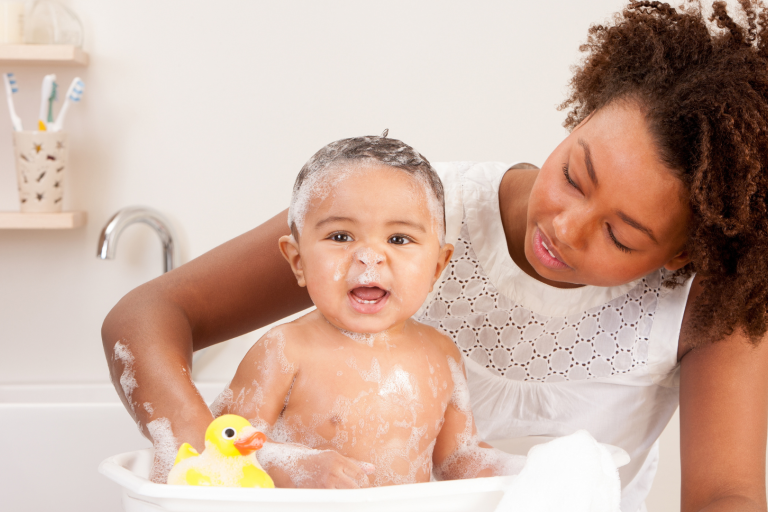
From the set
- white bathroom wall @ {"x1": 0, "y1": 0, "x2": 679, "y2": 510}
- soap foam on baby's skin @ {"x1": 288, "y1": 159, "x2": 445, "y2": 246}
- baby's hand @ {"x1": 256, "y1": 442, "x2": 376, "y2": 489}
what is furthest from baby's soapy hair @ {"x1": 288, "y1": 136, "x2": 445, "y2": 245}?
white bathroom wall @ {"x1": 0, "y1": 0, "x2": 679, "y2": 510}

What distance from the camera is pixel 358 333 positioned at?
0.71 m

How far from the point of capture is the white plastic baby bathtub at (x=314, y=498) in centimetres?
42

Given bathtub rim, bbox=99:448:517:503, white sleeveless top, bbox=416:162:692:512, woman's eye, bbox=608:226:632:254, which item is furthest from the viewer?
→ white sleeveless top, bbox=416:162:692:512

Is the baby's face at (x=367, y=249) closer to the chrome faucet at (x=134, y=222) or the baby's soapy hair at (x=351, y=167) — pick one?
the baby's soapy hair at (x=351, y=167)

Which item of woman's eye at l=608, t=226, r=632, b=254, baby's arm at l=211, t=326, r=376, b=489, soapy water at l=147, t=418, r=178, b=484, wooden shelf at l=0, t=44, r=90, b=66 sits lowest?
soapy water at l=147, t=418, r=178, b=484

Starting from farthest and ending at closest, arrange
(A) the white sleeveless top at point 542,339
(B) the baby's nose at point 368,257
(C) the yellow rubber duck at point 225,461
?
(A) the white sleeveless top at point 542,339 < (B) the baby's nose at point 368,257 < (C) the yellow rubber duck at point 225,461

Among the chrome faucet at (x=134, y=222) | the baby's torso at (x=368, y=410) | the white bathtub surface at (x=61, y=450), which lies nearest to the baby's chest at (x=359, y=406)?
the baby's torso at (x=368, y=410)

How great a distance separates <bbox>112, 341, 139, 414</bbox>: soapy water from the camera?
0.71m

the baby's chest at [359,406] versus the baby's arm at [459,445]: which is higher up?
the baby's chest at [359,406]

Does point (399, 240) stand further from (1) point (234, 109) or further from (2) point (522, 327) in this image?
(1) point (234, 109)

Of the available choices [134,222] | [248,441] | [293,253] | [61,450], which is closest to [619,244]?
[293,253]

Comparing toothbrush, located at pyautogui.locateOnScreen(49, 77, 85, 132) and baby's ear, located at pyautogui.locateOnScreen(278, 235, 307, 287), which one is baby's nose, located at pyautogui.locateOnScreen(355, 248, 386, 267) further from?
toothbrush, located at pyautogui.locateOnScreen(49, 77, 85, 132)

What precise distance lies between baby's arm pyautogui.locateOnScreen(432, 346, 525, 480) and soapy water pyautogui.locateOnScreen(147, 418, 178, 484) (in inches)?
11.4

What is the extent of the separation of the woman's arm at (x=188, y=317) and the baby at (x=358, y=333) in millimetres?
58
